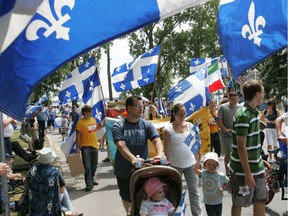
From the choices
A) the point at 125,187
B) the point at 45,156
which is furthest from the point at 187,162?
the point at 45,156

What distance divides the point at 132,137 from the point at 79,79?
6.64m

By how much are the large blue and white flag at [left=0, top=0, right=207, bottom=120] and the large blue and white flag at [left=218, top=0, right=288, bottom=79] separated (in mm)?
1397

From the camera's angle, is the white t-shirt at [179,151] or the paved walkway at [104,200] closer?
the white t-shirt at [179,151]

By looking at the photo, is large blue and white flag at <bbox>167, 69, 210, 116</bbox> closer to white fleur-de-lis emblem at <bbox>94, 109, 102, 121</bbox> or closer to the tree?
white fleur-de-lis emblem at <bbox>94, 109, 102, 121</bbox>

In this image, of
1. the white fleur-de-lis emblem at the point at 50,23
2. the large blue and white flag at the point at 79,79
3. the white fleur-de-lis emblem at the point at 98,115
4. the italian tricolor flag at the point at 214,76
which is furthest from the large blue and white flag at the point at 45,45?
the italian tricolor flag at the point at 214,76

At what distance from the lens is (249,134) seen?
4539 millimetres

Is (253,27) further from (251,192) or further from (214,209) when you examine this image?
(214,209)

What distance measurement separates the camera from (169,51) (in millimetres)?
51719

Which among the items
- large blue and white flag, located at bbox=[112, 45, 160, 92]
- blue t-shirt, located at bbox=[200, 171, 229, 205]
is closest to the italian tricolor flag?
large blue and white flag, located at bbox=[112, 45, 160, 92]

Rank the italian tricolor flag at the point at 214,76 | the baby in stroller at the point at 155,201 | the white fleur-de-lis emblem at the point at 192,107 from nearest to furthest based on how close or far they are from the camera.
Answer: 1. the baby in stroller at the point at 155,201
2. the white fleur-de-lis emblem at the point at 192,107
3. the italian tricolor flag at the point at 214,76

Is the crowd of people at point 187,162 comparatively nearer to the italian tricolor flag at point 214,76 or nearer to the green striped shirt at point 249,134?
the green striped shirt at point 249,134

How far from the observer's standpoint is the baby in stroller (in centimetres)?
423

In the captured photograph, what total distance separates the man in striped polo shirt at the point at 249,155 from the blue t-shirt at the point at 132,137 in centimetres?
99

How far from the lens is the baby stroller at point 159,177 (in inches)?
169
